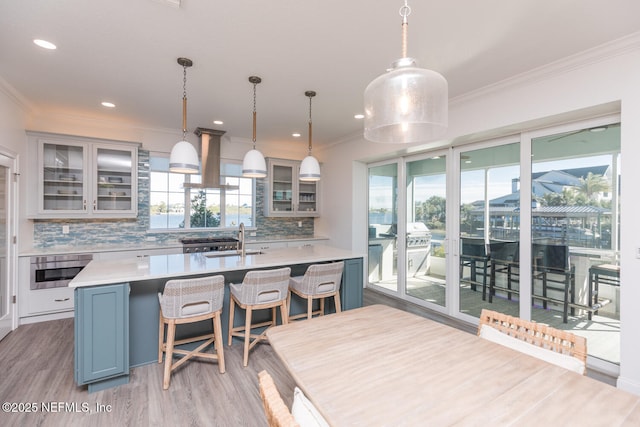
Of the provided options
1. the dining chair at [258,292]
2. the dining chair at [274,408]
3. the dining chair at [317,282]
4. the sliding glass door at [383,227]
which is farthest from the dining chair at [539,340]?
the sliding glass door at [383,227]

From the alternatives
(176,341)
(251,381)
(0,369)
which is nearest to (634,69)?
(251,381)

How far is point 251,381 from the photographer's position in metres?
2.43

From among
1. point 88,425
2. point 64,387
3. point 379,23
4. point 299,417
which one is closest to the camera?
point 299,417

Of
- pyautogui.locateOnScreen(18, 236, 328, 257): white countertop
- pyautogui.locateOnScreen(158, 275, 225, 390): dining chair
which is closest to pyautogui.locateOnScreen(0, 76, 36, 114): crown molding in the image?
pyautogui.locateOnScreen(18, 236, 328, 257): white countertop

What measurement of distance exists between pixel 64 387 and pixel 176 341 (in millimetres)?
809

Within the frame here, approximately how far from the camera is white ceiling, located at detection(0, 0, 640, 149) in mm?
1922

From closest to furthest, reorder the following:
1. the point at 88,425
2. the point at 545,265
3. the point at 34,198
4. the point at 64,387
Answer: the point at 88,425, the point at 64,387, the point at 545,265, the point at 34,198

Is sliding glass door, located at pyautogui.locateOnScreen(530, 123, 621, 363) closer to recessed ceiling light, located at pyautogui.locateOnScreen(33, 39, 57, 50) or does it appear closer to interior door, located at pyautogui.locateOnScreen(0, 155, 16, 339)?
recessed ceiling light, located at pyautogui.locateOnScreen(33, 39, 57, 50)

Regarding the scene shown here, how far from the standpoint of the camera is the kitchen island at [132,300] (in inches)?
85.8

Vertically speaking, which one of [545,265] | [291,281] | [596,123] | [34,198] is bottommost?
[291,281]

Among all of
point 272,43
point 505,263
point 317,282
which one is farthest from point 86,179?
point 505,263

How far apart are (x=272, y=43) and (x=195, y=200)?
3444 millimetres

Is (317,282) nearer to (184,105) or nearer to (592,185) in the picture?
(184,105)

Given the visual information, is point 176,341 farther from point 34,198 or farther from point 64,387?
point 34,198
